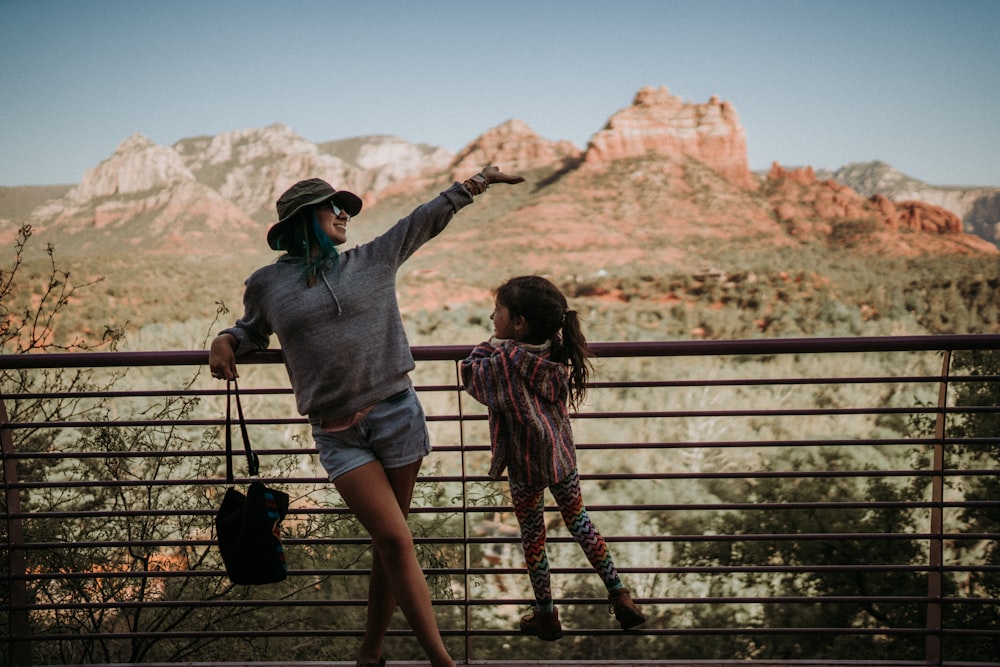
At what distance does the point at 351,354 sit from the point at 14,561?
183 centimetres

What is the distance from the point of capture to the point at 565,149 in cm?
6544

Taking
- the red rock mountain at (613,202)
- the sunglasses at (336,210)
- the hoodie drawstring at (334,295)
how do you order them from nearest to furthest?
1. the hoodie drawstring at (334,295)
2. the sunglasses at (336,210)
3. the red rock mountain at (613,202)

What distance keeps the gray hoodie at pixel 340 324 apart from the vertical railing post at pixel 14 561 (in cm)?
136

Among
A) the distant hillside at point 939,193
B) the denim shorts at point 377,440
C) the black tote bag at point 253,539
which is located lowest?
the black tote bag at point 253,539

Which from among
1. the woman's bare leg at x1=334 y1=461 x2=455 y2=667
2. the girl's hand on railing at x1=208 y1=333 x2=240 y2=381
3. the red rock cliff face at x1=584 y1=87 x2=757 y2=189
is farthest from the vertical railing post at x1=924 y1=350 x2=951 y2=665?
the red rock cliff face at x1=584 y1=87 x2=757 y2=189

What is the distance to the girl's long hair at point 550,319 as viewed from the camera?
2312 millimetres

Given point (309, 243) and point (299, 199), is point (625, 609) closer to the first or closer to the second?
point (309, 243)

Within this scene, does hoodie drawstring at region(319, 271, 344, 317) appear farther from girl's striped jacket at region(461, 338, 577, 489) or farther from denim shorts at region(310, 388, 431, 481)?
girl's striped jacket at region(461, 338, 577, 489)

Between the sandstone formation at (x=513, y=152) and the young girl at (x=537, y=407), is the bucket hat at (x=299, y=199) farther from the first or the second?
the sandstone formation at (x=513, y=152)

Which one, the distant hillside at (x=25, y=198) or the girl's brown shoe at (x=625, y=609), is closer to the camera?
the girl's brown shoe at (x=625, y=609)

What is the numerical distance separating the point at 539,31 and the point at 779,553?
212 ft

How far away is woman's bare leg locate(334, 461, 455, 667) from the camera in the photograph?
7.05 ft

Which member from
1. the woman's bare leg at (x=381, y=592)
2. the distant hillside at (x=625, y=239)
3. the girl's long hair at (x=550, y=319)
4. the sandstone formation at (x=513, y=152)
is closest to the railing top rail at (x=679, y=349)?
the girl's long hair at (x=550, y=319)

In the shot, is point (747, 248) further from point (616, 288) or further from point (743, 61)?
point (743, 61)
